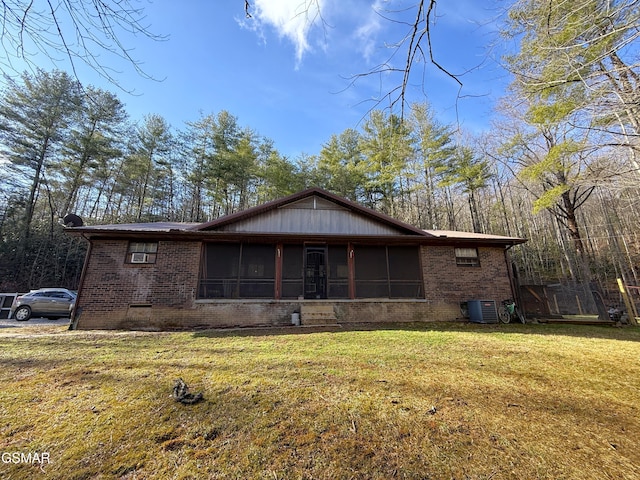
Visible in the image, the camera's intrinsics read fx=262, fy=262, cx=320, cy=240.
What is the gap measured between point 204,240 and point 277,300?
3.23m

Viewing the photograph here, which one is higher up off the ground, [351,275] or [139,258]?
[139,258]

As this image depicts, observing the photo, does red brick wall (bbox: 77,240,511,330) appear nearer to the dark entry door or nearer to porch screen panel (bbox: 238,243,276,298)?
porch screen panel (bbox: 238,243,276,298)

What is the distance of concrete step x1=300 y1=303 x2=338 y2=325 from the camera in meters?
8.34

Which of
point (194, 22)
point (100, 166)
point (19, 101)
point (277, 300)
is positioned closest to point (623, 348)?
point (277, 300)

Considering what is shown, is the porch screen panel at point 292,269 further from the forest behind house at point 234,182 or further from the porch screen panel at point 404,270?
the forest behind house at point 234,182

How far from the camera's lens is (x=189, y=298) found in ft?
27.4

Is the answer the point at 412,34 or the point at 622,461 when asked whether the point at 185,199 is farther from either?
the point at 622,461

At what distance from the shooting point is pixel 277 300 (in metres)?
8.72

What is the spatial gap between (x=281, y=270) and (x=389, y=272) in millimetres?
4090

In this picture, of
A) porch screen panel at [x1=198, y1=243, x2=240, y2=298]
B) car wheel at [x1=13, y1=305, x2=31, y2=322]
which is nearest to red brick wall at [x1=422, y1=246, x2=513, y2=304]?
porch screen panel at [x1=198, y1=243, x2=240, y2=298]

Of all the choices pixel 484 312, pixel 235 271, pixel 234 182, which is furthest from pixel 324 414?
pixel 234 182

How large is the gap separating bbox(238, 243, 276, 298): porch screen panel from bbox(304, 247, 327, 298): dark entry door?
145 cm

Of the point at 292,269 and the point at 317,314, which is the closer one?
the point at 317,314

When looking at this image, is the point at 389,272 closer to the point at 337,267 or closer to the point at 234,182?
the point at 337,267
